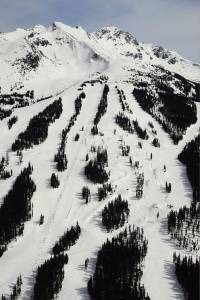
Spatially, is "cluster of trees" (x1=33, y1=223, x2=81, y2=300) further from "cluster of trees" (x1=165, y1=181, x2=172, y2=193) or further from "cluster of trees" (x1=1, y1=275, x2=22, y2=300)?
"cluster of trees" (x1=165, y1=181, x2=172, y2=193)

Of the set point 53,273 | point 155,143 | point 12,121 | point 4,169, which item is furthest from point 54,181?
point 12,121

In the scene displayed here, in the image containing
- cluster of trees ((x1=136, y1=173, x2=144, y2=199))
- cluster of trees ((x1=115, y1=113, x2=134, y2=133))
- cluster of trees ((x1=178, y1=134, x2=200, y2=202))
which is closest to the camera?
cluster of trees ((x1=136, y1=173, x2=144, y2=199))

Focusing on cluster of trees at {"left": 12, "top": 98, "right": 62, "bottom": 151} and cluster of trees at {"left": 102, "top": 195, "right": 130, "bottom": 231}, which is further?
cluster of trees at {"left": 12, "top": 98, "right": 62, "bottom": 151}

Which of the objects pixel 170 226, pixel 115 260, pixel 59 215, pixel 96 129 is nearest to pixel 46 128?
pixel 96 129

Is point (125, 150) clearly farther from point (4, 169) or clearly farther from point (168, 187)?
point (4, 169)

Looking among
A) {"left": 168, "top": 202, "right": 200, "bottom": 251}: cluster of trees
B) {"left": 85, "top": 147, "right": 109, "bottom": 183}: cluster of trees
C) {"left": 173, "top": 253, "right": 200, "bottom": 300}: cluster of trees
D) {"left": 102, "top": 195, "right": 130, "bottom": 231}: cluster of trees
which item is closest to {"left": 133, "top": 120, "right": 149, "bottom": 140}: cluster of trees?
{"left": 85, "top": 147, "right": 109, "bottom": 183}: cluster of trees

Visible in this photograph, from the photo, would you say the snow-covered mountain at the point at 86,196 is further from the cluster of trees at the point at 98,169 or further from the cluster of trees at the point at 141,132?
the cluster of trees at the point at 98,169

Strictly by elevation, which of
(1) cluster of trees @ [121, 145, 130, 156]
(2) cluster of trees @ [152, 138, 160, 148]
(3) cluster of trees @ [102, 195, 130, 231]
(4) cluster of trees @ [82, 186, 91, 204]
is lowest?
(3) cluster of trees @ [102, 195, 130, 231]

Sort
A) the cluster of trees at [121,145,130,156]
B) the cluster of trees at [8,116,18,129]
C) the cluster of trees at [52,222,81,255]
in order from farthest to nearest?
the cluster of trees at [8,116,18,129] → the cluster of trees at [121,145,130,156] → the cluster of trees at [52,222,81,255]
